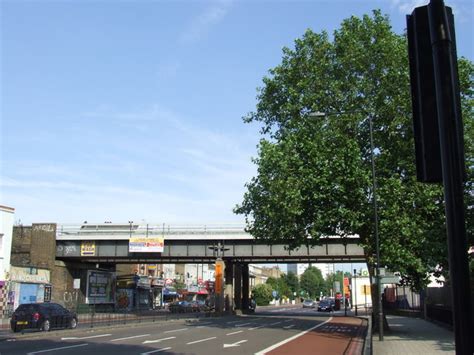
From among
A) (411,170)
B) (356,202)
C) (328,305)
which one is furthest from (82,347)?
(328,305)

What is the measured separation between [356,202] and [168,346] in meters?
12.1

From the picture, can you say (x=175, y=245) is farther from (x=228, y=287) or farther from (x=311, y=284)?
(x=311, y=284)

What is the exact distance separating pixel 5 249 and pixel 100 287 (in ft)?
64.2

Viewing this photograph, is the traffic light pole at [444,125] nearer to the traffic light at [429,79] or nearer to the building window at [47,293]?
the traffic light at [429,79]

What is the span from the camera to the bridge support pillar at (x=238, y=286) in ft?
220

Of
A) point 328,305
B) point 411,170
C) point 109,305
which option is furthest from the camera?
point 328,305

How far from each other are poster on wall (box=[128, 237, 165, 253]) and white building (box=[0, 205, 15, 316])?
11.5m

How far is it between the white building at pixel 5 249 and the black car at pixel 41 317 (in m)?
14.6

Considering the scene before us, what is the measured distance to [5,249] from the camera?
4388cm

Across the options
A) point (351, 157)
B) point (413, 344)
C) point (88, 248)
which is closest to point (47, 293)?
point (88, 248)

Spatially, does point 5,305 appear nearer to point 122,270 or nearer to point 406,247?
point 406,247

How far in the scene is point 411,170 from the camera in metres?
26.5

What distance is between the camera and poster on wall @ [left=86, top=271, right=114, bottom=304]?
197 ft

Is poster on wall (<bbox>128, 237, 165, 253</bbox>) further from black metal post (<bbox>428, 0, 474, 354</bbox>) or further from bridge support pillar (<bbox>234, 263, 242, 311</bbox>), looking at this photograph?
black metal post (<bbox>428, 0, 474, 354</bbox>)
